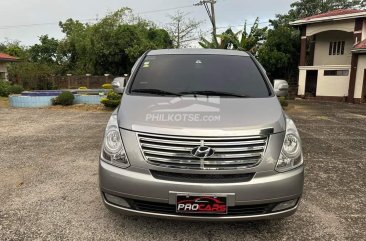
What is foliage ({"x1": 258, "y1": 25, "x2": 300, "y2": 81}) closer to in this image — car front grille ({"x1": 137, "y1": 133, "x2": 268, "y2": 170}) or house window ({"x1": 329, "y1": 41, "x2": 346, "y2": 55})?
house window ({"x1": 329, "y1": 41, "x2": 346, "y2": 55})

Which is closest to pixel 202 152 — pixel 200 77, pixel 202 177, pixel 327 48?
pixel 202 177

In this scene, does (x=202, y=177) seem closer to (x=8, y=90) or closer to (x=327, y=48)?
(x=8, y=90)

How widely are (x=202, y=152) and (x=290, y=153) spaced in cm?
76

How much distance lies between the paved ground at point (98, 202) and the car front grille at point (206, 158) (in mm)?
762

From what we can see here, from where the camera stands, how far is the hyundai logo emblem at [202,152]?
2.47 metres

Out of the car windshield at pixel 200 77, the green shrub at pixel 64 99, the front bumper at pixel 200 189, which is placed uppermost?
the car windshield at pixel 200 77

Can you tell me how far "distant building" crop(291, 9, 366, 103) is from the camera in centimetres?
1731

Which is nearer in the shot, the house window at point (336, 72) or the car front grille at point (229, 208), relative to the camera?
the car front grille at point (229, 208)

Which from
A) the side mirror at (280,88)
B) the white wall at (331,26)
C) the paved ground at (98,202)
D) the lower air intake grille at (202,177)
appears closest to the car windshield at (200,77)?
the side mirror at (280,88)

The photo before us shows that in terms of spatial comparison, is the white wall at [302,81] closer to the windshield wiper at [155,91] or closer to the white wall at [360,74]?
the white wall at [360,74]

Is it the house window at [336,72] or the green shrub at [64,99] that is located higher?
the house window at [336,72]

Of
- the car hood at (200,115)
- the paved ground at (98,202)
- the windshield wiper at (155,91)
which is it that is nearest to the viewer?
the car hood at (200,115)

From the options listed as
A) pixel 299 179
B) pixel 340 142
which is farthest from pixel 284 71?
pixel 299 179

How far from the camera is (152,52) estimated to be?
164 inches
